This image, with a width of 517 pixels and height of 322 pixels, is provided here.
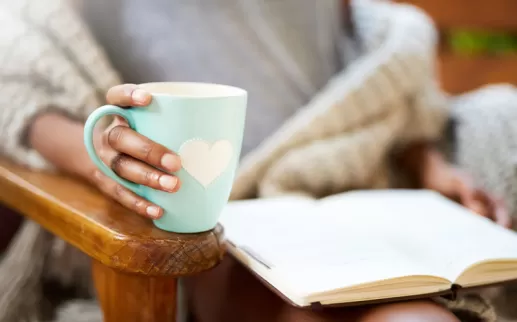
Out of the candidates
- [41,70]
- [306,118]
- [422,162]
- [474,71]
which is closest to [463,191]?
[422,162]

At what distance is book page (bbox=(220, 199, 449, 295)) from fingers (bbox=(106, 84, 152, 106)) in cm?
18

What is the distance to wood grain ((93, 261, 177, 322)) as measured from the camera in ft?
1.53

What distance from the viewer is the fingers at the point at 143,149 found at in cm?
43

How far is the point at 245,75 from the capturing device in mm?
840

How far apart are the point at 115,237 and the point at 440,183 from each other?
1.87 feet

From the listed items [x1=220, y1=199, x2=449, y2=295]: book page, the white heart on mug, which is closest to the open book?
[x1=220, y1=199, x2=449, y2=295]: book page

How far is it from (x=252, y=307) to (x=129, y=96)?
0.26m

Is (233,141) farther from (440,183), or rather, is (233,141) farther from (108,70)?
(440,183)

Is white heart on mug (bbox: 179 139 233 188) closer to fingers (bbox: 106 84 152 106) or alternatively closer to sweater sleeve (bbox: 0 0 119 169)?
fingers (bbox: 106 84 152 106)

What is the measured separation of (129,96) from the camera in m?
0.44

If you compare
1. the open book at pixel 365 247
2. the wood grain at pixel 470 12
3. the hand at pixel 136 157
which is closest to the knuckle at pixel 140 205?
the hand at pixel 136 157

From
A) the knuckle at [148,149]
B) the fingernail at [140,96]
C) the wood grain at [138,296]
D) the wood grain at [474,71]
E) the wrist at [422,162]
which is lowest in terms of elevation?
the wood grain at [138,296]

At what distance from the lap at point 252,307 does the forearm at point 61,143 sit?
188 mm

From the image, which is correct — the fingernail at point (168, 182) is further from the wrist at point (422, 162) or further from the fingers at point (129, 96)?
the wrist at point (422, 162)
